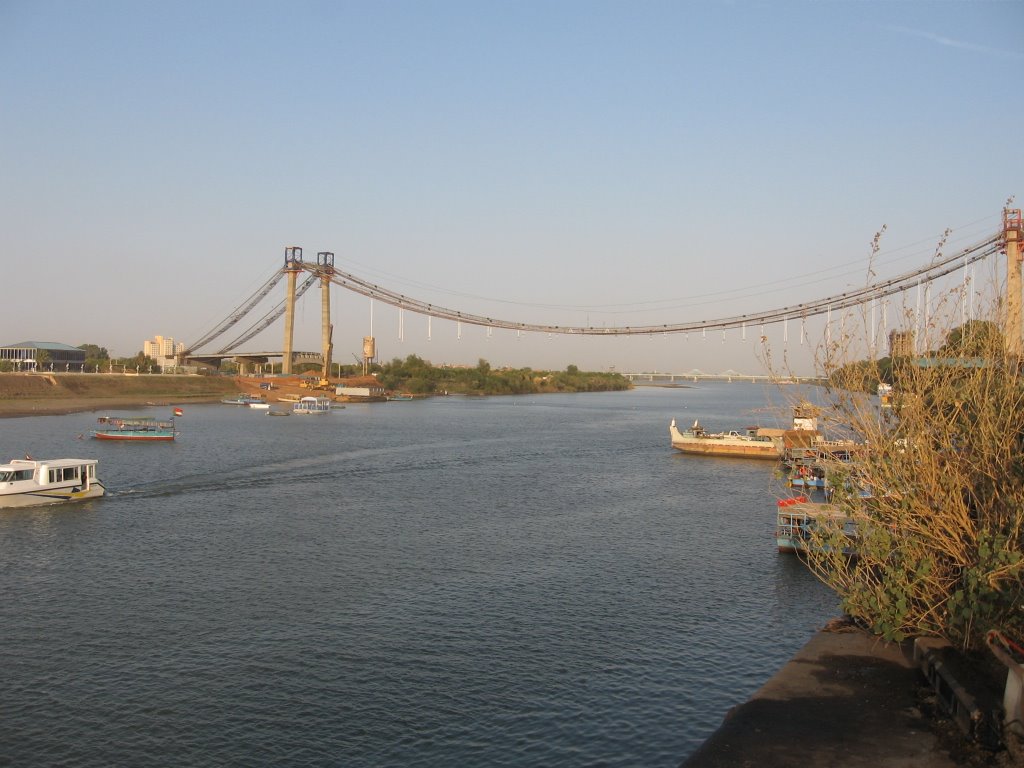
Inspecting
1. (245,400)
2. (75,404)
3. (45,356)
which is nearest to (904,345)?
(75,404)

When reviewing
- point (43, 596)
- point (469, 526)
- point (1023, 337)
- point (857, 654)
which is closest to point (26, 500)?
point (43, 596)

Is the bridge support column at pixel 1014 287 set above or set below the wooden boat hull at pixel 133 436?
above

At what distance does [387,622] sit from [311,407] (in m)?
51.7

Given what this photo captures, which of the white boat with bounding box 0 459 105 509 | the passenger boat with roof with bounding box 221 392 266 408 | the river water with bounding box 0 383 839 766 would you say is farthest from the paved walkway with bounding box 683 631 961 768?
the passenger boat with roof with bounding box 221 392 266 408

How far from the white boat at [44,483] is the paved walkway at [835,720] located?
63.0 feet

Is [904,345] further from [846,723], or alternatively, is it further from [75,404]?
[75,404]

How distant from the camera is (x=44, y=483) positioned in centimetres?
2152

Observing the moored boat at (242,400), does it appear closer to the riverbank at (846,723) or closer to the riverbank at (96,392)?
the riverbank at (96,392)

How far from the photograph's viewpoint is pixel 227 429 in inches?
1804

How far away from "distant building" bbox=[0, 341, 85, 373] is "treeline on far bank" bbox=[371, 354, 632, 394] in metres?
32.7

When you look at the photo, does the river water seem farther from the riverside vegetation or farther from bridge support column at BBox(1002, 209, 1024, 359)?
bridge support column at BBox(1002, 209, 1024, 359)

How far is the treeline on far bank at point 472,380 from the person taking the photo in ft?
327

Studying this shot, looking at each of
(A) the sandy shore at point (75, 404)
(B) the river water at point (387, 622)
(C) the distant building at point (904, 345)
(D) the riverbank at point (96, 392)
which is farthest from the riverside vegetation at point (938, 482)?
(D) the riverbank at point (96, 392)

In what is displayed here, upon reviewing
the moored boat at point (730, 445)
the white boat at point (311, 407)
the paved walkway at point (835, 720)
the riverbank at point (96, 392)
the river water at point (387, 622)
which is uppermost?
the riverbank at point (96, 392)
